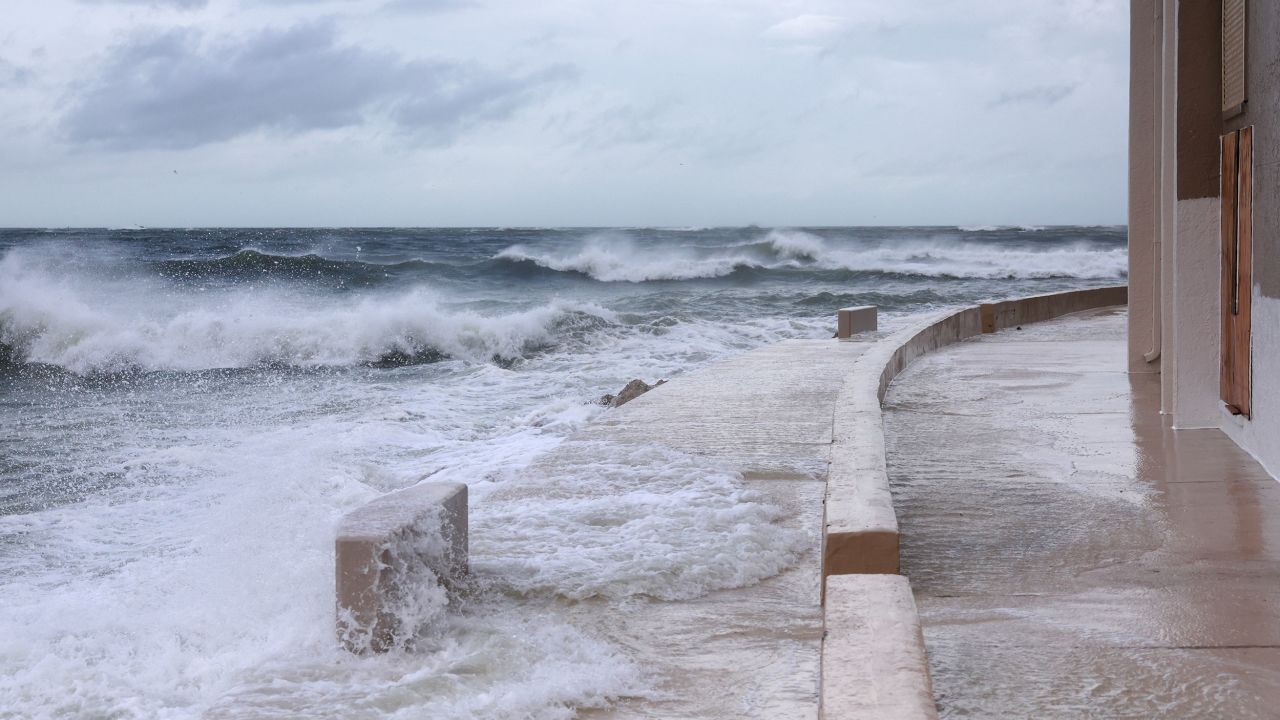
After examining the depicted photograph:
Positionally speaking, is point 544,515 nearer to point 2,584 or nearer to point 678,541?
point 678,541

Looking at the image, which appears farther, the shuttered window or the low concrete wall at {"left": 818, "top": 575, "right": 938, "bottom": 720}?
the shuttered window

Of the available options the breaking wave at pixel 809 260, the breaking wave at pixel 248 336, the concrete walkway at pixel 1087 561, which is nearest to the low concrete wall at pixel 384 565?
the concrete walkway at pixel 1087 561

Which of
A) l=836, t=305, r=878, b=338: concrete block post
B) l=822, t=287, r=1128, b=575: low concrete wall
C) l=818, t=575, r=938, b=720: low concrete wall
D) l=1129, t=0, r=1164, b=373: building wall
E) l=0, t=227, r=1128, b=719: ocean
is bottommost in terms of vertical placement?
l=0, t=227, r=1128, b=719: ocean

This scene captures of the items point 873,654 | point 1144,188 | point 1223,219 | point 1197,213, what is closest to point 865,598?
point 873,654

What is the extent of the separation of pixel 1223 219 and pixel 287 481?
6.41 meters

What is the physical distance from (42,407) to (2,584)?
356 inches

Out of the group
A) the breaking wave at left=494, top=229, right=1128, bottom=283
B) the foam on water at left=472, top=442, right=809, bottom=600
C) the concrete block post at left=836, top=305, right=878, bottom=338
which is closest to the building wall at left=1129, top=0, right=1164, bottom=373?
the concrete block post at left=836, top=305, right=878, bottom=338

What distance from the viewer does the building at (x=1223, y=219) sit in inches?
224

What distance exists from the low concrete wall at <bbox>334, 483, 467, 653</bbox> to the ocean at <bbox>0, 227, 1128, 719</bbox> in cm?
10

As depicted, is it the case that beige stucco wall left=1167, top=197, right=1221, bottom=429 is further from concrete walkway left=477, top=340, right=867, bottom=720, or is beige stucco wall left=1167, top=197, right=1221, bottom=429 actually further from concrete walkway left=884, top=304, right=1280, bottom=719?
concrete walkway left=477, top=340, right=867, bottom=720

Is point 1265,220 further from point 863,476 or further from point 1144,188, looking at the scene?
point 1144,188

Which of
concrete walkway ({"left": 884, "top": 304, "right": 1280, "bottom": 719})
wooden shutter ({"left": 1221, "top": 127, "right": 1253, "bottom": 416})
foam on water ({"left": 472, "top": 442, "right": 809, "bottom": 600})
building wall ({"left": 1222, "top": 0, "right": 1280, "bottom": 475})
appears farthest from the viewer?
wooden shutter ({"left": 1221, "top": 127, "right": 1253, "bottom": 416})

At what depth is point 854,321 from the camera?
1458 centimetres

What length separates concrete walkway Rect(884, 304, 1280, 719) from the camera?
3211 mm
